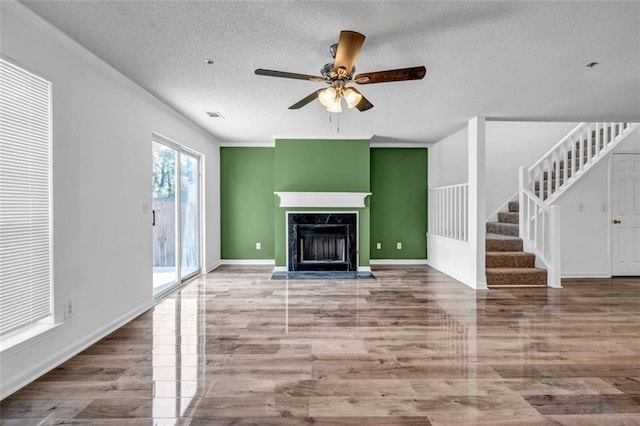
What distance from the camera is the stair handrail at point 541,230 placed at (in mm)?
5199

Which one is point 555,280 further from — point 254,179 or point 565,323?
point 254,179

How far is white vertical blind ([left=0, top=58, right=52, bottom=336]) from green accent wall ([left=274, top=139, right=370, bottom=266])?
408 cm

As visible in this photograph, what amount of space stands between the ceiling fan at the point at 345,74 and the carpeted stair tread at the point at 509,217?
4816 mm

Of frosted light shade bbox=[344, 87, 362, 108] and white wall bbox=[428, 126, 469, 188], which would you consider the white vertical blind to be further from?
white wall bbox=[428, 126, 469, 188]

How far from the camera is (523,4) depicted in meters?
2.23

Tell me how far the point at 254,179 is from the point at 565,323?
5.43 m

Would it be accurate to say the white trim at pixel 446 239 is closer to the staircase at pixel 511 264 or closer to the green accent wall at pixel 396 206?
the green accent wall at pixel 396 206

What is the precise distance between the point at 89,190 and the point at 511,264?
559 centimetres

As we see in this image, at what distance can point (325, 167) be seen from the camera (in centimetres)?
640

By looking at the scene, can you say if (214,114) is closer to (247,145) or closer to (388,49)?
(247,145)

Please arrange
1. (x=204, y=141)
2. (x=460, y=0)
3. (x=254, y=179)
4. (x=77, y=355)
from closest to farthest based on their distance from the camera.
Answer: (x=460, y=0), (x=77, y=355), (x=204, y=141), (x=254, y=179)

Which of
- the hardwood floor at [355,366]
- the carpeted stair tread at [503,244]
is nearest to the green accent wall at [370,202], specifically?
the carpeted stair tread at [503,244]

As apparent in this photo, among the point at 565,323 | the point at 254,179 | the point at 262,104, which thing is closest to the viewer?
the point at 565,323

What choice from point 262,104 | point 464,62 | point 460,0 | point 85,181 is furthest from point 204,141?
point 460,0
